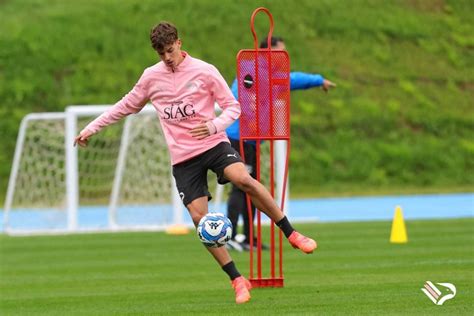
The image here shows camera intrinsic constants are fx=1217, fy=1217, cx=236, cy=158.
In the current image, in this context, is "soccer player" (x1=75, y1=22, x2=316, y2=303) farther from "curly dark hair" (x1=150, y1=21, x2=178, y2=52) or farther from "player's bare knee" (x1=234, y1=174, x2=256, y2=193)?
"curly dark hair" (x1=150, y1=21, x2=178, y2=52)

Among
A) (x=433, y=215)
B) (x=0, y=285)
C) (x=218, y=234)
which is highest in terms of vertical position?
(x=218, y=234)

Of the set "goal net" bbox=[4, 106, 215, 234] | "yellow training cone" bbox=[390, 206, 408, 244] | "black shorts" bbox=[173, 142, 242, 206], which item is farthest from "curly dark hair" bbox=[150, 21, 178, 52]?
"goal net" bbox=[4, 106, 215, 234]

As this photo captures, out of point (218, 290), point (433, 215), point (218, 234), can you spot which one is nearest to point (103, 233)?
point (433, 215)

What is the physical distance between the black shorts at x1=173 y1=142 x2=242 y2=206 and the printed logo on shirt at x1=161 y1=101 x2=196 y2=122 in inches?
12.4

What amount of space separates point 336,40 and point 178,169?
87.6ft

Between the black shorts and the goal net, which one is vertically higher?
the black shorts

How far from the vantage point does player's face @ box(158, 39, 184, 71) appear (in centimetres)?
880

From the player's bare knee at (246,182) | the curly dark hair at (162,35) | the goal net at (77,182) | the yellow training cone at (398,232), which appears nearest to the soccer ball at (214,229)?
the player's bare knee at (246,182)

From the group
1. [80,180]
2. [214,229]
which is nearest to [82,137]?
[214,229]

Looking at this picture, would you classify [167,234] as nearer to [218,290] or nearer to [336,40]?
[218,290]

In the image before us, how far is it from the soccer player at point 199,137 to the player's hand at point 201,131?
28 millimetres

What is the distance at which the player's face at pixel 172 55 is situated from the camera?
28.9 feet

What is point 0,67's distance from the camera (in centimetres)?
3334

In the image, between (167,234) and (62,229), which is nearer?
(167,234)
